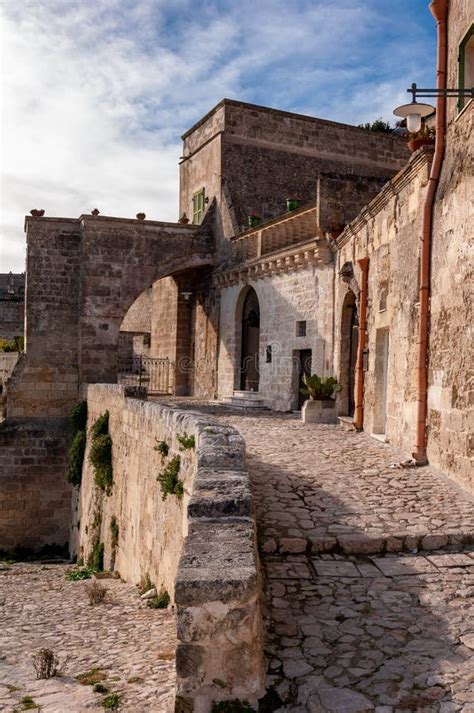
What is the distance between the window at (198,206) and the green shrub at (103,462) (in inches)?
419

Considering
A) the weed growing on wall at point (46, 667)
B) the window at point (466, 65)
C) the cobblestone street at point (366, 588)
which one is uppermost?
the window at point (466, 65)

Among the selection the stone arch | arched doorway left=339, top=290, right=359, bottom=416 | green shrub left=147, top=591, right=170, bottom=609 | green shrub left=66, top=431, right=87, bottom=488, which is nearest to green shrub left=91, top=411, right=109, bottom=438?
green shrub left=66, top=431, right=87, bottom=488

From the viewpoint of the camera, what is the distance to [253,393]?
56.8ft

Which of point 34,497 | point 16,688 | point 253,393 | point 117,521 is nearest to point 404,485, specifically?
point 16,688

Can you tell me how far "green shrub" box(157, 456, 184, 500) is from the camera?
6.54 meters

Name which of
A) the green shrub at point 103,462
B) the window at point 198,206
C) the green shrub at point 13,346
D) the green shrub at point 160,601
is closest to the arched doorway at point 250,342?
the window at point 198,206

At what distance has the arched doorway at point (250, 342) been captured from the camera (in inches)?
727

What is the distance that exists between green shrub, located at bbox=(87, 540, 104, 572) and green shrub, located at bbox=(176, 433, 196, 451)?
5.30 m

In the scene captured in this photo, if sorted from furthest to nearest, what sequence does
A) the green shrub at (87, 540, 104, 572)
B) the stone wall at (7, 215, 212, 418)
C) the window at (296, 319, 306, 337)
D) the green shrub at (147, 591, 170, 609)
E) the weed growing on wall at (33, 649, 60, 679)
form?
the stone wall at (7, 215, 212, 418)
the window at (296, 319, 306, 337)
the green shrub at (87, 540, 104, 572)
the green shrub at (147, 591, 170, 609)
the weed growing on wall at (33, 649, 60, 679)

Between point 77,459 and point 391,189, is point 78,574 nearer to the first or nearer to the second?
point 77,459

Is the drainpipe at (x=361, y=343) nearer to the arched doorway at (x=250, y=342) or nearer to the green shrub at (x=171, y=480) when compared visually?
the green shrub at (x=171, y=480)

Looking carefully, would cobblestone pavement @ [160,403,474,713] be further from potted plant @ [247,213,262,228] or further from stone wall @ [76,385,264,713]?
potted plant @ [247,213,262,228]

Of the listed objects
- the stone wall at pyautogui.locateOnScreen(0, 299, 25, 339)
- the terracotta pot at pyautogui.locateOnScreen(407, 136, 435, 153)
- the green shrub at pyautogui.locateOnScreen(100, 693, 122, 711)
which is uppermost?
the terracotta pot at pyautogui.locateOnScreen(407, 136, 435, 153)

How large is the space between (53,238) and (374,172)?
1071 centimetres
